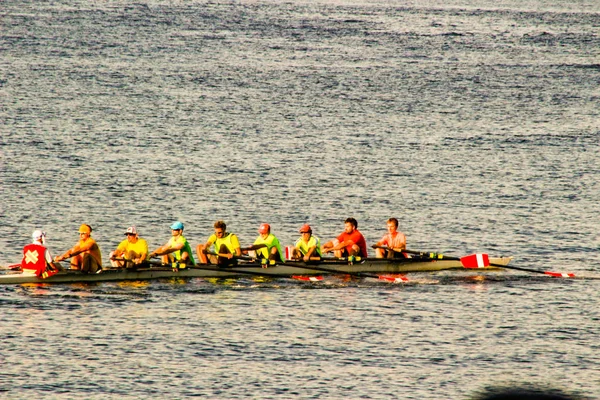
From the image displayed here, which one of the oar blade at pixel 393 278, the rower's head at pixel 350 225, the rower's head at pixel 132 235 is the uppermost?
the rower's head at pixel 350 225

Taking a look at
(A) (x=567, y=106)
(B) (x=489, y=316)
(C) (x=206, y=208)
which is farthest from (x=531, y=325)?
(A) (x=567, y=106)

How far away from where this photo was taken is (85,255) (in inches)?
1278

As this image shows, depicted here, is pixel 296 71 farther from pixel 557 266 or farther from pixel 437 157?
pixel 557 266

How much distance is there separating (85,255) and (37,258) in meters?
1.47

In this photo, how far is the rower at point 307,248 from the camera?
34938 millimetres

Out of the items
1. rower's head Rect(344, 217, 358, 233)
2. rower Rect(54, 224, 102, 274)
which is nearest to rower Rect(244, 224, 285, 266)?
rower's head Rect(344, 217, 358, 233)

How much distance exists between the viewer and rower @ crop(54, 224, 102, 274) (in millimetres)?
32125

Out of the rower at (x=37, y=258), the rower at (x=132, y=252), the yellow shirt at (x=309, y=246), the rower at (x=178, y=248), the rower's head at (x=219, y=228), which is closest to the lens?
the rower at (x=37, y=258)

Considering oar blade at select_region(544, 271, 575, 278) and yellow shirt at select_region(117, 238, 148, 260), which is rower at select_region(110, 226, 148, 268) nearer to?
yellow shirt at select_region(117, 238, 148, 260)

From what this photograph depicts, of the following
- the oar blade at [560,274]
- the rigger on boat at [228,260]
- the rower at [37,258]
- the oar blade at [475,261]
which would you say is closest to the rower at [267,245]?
the rigger on boat at [228,260]

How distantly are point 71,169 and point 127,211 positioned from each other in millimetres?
9083

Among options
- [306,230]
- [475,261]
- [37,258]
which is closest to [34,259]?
[37,258]

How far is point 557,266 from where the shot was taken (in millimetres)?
39438

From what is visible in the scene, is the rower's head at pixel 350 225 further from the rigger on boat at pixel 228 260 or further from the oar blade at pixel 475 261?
the oar blade at pixel 475 261
